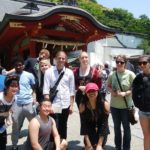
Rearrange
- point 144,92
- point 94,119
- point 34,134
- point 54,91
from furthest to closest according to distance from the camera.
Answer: point 54,91, point 94,119, point 144,92, point 34,134

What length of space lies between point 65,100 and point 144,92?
46.4 inches

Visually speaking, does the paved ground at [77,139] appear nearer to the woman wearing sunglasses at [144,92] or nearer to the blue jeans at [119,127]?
the blue jeans at [119,127]

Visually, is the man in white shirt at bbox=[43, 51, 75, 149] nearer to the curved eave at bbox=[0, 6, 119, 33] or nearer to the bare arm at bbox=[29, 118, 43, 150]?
the bare arm at bbox=[29, 118, 43, 150]

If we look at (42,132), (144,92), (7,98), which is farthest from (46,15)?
(42,132)

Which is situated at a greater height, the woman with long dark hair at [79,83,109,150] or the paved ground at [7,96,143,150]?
the woman with long dark hair at [79,83,109,150]

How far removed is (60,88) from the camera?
15.8 feet

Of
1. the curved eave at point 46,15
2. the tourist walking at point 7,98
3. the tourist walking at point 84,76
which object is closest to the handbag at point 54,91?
the tourist walking at point 84,76

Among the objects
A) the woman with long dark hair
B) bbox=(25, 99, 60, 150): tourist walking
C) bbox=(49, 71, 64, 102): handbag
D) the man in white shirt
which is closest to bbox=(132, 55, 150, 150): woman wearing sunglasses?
the woman with long dark hair

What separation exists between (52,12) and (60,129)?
666cm

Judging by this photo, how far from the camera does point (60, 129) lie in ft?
16.2

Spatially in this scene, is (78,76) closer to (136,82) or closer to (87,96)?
(87,96)

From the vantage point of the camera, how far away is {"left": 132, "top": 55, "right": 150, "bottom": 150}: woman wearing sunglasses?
4355mm

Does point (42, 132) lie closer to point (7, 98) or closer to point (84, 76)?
point (7, 98)

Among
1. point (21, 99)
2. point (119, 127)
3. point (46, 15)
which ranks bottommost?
point (119, 127)
